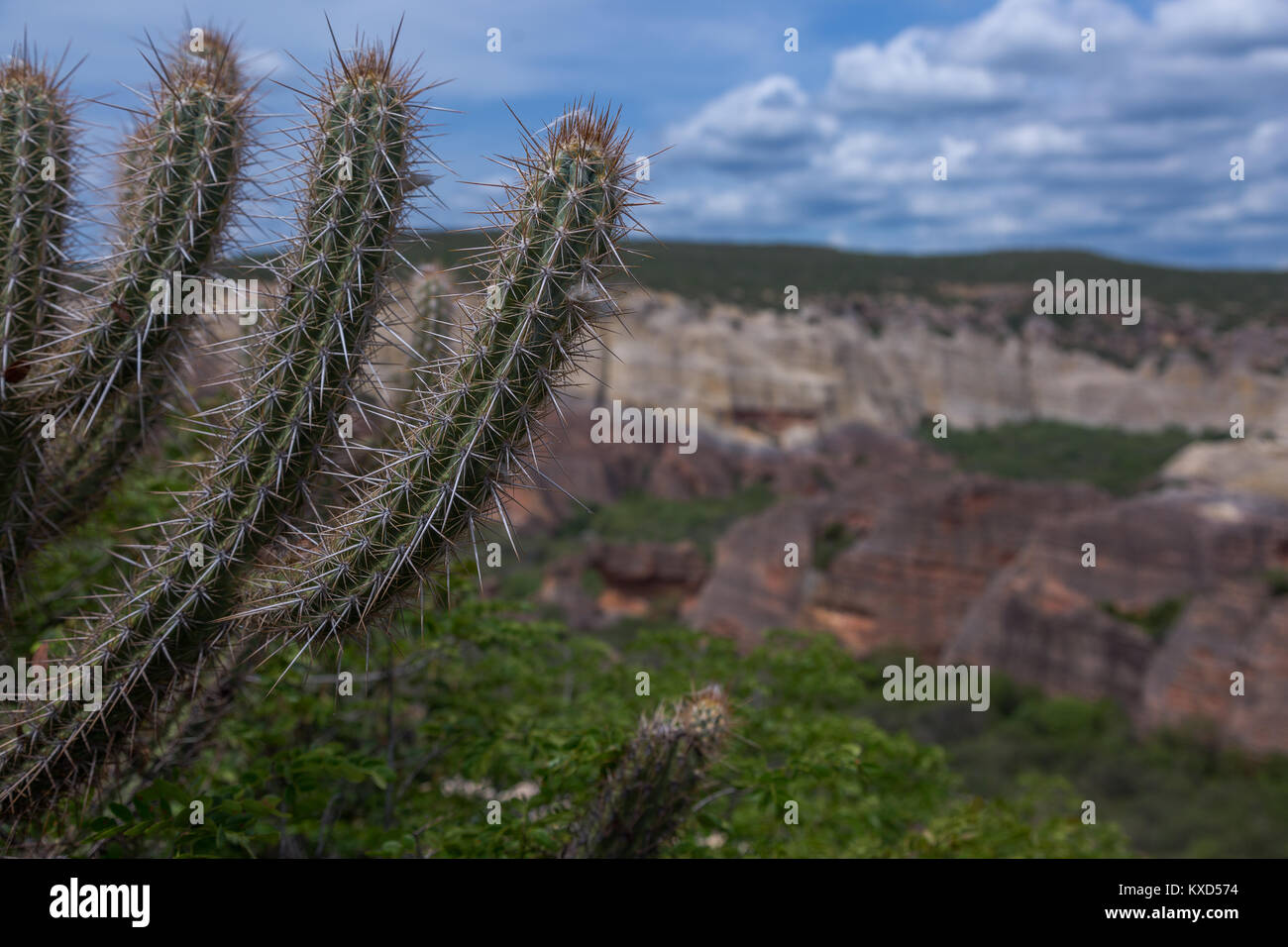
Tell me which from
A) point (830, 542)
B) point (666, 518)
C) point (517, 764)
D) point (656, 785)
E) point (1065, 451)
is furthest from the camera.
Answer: point (1065, 451)

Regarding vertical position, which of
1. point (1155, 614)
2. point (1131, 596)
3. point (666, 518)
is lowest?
point (1155, 614)

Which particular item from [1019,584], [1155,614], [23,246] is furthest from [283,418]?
[1155,614]

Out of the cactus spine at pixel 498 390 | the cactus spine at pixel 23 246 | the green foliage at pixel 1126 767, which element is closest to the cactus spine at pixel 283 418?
the cactus spine at pixel 498 390

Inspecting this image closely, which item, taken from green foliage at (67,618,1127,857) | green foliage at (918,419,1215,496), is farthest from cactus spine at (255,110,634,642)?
green foliage at (918,419,1215,496)

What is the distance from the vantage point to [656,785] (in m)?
3.10

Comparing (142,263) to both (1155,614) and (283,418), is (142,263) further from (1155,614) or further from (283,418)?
(1155,614)

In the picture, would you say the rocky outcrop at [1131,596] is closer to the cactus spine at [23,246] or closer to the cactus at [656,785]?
the cactus at [656,785]

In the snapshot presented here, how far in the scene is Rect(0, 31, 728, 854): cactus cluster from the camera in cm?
266

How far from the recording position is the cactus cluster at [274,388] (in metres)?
2.66

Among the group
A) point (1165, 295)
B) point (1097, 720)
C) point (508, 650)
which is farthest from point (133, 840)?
point (1165, 295)

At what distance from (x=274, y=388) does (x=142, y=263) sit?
37.3 inches

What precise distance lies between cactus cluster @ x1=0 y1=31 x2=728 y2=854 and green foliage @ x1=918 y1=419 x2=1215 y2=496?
118ft

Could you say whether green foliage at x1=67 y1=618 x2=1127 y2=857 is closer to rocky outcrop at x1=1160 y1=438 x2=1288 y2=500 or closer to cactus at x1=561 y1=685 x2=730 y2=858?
cactus at x1=561 y1=685 x2=730 y2=858

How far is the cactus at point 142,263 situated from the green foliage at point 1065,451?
117 feet
